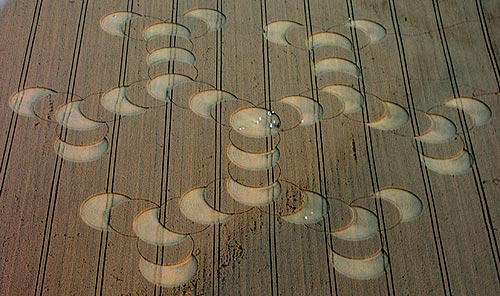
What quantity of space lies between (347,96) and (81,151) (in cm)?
34

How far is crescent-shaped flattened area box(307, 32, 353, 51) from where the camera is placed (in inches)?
35.3

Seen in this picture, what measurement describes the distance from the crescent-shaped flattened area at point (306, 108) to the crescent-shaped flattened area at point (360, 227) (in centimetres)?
13

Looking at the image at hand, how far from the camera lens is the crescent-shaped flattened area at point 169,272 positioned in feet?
2.29

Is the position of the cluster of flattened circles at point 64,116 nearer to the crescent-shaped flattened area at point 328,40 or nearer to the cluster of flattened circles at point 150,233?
the cluster of flattened circles at point 150,233

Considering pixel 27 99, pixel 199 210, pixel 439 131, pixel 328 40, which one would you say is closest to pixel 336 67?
pixel 328 40

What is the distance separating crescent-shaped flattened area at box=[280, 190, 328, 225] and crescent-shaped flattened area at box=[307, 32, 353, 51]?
0.78 ft

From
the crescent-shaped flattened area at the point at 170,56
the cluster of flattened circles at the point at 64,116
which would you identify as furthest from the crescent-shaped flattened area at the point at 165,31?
the cluster of flattened circles at the point at 64,116

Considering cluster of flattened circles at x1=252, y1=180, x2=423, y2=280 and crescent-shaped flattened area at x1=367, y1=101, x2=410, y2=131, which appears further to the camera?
crescent-shaped flattened area at x1=367, y1=101, x2=410, y2=131

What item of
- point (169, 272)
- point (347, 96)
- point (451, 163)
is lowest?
point (169, 272)

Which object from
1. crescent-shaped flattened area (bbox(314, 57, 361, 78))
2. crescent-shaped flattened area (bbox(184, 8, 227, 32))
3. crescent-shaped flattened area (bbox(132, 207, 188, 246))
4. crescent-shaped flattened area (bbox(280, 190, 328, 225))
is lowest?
crescent-shaped flattened area (bbox(132, 207, 188, 246))

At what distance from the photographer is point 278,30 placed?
0.91 metres

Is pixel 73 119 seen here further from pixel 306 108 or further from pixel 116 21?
pixel 306 108

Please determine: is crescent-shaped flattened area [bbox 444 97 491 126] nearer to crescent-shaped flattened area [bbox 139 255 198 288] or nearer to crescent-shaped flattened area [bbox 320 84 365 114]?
crescent-shaped flattened area [bbox 320 84 365 114]

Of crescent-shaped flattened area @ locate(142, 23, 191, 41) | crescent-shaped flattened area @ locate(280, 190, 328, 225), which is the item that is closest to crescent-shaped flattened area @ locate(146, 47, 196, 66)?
crescent-shaped flattened area @ locate(142, 23, 191, 41)
